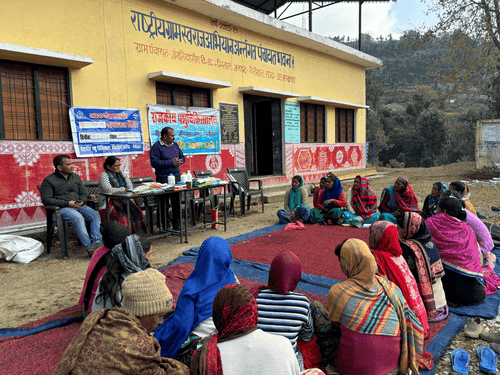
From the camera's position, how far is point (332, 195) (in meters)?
6.07

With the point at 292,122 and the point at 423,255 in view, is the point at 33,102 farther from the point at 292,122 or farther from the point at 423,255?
the point at 292,122

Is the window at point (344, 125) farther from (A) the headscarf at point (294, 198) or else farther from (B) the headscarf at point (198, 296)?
(B) the headscarf at point (198, 296)

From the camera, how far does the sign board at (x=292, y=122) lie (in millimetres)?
10242

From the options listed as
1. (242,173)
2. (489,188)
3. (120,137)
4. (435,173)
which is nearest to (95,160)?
(120,137)

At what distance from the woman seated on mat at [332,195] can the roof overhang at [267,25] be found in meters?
4.55

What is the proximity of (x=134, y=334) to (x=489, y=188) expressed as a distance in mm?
11300

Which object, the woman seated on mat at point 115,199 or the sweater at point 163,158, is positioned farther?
the sweater at point 163,158

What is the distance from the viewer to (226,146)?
852cm

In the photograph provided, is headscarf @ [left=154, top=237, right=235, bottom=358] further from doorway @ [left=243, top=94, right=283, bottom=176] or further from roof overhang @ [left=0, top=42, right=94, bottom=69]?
doorway @ [left=243, top=94, right=283, bottom=176]

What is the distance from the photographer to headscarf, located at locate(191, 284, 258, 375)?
1.30 metres

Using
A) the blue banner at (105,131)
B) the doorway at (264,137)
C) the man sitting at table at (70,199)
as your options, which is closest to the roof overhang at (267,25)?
the doorway at (264,137)

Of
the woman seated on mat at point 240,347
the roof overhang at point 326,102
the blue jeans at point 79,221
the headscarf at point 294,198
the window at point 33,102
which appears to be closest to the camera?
the woman seated on mat at point 240,347

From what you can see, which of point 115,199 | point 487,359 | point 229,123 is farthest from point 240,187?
point 487,359

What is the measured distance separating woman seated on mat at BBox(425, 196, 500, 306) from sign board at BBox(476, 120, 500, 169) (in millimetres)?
12604
